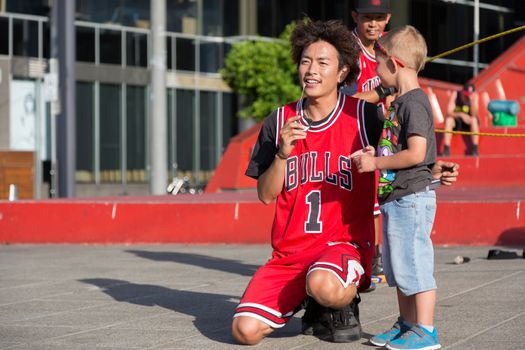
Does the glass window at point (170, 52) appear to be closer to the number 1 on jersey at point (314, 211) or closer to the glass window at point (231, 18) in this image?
the glass window at point (231, 18)

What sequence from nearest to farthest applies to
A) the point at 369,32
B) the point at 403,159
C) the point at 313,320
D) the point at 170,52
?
1. the point at 403,159
2. the point at 313,320
3. the point at 369,32
4. the point at 170,52

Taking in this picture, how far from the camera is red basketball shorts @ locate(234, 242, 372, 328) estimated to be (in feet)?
19.2

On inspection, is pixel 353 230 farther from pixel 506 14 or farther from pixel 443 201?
pixel 506 14

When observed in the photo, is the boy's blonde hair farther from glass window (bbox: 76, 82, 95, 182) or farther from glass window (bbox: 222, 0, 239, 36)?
glass window (bbox: 222, 0, 239, 36)

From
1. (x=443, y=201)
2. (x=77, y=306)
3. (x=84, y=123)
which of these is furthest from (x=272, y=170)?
(x=84, y=123)

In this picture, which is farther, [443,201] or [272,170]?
[443,201]

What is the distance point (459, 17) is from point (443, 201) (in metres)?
40.4

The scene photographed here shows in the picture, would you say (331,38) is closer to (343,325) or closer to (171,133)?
(343,325)

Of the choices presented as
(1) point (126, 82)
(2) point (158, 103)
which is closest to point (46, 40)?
(1) point (126, 82)

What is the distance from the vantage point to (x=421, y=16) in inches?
1946

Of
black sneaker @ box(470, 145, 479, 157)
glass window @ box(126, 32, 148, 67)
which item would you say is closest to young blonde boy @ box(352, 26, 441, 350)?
black sneaker @ box(470, 145, 479, 157)

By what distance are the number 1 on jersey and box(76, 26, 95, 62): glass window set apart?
30158 millimetres

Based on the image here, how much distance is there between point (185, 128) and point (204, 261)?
2848 centimetres

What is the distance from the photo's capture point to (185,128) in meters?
39.4
